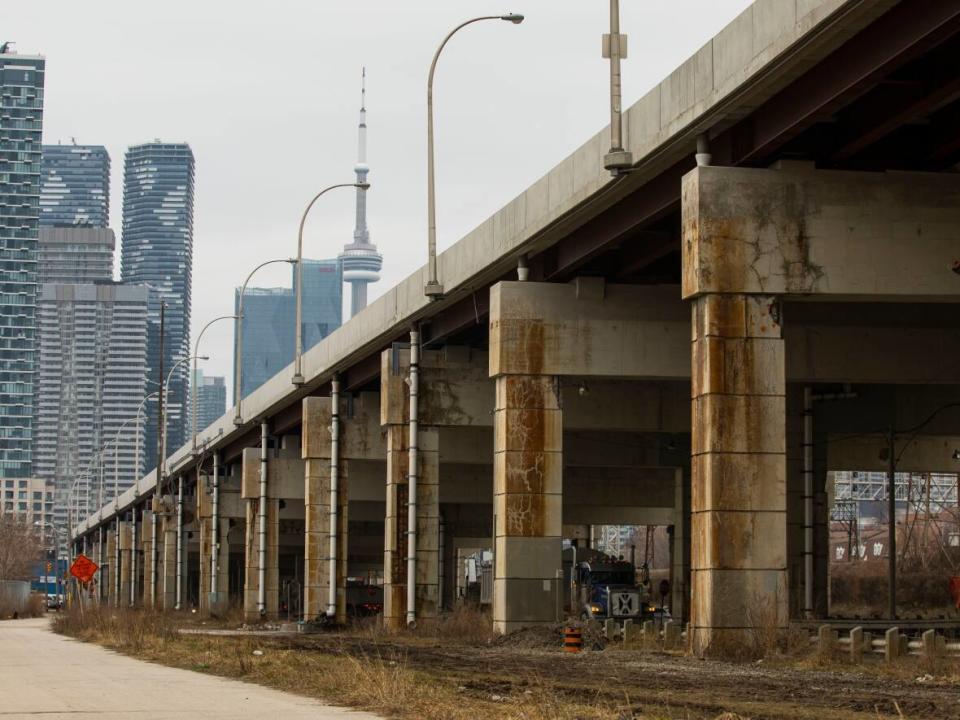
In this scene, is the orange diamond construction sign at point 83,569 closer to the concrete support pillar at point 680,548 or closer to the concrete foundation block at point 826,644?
the concrete support pillar at point 680,548

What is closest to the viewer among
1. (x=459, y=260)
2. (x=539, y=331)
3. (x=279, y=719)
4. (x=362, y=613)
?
(x=279, y=719)

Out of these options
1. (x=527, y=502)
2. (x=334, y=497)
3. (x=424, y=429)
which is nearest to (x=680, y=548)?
(x=334, y=497)

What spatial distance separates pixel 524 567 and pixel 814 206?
13.5m

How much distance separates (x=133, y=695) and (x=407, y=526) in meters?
28.6

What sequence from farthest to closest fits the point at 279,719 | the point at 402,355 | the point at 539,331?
the point at 402,355 < the point at 539,331 < the point at 279,719

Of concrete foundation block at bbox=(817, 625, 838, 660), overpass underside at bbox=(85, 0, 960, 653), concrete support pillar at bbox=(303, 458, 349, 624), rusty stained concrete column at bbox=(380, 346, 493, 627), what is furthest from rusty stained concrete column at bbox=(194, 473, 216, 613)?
concrete foundation block at bbox=(817, 625, 838, 660)

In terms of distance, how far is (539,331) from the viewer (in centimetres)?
3850

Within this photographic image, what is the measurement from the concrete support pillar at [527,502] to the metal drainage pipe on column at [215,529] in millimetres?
47995

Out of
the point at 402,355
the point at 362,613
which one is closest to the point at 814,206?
the point at 402,355

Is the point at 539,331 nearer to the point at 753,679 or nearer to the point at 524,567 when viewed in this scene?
the point at 524,567

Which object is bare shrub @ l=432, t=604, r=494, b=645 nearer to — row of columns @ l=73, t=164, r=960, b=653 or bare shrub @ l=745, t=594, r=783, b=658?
row of columns @ l=73, t=164, r=960, b=653

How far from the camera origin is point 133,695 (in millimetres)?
21828

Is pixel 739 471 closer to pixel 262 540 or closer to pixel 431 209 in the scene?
pixel 431 209

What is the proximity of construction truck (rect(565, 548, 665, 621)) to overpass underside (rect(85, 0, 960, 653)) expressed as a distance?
3.88 metres
